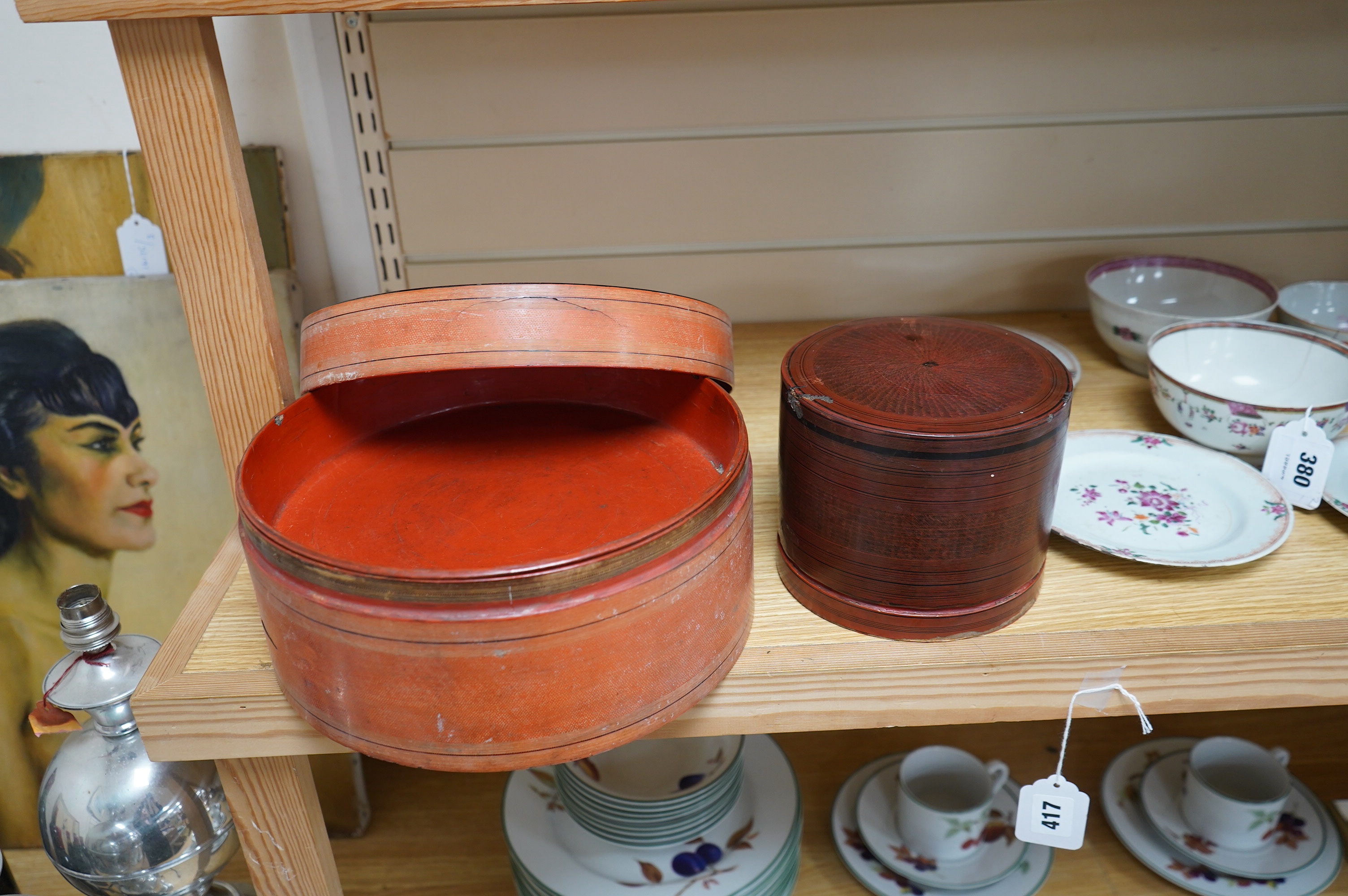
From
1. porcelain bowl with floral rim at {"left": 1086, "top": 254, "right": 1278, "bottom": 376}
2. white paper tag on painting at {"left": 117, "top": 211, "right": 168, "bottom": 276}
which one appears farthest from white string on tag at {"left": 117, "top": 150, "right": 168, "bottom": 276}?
porcelain bowl with floral rim at {"left": 1086, "top": 254, "right": 1278, "bottom": 376}

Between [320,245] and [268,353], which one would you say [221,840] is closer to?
[268,353]

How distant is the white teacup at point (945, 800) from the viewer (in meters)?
1.01

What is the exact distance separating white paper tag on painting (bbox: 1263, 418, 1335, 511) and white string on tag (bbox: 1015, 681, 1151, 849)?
0.28 meters

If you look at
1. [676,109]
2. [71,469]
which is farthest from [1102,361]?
[71,469]

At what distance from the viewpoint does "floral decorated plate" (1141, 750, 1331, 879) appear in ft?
3.30

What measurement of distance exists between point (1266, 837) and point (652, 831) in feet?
2.21

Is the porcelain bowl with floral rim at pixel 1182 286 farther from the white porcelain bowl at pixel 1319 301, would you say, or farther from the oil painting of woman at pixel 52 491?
the oil painting of woman at pixel 52 491

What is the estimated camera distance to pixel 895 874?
1.03 meters

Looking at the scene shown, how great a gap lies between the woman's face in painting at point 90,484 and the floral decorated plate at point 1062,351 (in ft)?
3.31

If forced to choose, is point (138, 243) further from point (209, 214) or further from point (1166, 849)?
point (1166, 849)

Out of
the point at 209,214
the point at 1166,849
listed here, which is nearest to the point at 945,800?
the point at 1166,849

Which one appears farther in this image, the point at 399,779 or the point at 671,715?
the point at 399,779

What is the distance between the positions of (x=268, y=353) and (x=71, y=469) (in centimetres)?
58

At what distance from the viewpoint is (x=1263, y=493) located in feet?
2.61
